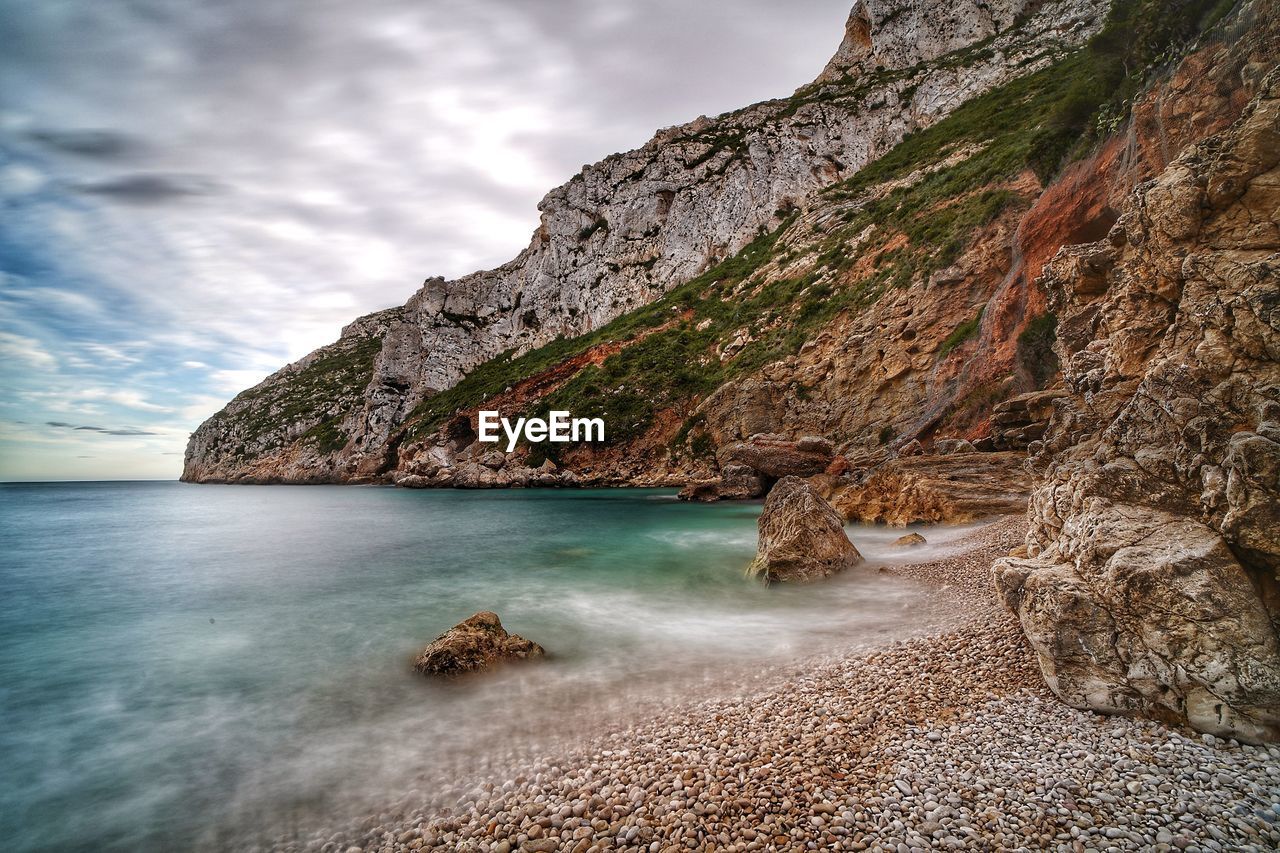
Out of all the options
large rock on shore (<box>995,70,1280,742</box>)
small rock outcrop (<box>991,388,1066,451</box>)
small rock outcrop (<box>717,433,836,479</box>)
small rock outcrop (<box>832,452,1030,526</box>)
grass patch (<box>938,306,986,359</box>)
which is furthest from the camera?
small rock outcrop (<box>717,433,836,479</box>)

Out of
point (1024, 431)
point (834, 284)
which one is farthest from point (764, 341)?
point (1024, 431)

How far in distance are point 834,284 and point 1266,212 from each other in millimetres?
34826

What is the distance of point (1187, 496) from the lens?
14.7ft

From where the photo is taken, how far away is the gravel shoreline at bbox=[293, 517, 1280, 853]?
3.18 metres

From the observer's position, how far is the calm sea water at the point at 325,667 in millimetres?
4703

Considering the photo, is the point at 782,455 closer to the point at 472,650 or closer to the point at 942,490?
the point at 942,490

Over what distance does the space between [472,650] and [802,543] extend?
6547 millimetres

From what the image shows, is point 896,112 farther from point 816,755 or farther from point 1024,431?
point 816,755

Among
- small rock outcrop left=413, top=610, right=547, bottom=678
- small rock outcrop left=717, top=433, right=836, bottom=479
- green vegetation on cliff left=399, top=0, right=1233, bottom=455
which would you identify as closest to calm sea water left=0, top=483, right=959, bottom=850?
small rock outcrop left=413, top=610, right=547, bottom=678

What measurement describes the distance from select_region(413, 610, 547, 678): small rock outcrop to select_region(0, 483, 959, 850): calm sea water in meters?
0.29

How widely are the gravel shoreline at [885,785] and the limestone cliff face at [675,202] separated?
6330 cm

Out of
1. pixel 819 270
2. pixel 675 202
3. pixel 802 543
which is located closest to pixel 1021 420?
pixel 802 543

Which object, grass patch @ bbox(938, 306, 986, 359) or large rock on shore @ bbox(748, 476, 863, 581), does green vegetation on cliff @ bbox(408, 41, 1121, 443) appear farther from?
large rock on shore @ bbox(748, 476, 863, 581)

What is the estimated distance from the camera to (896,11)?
208 feet
